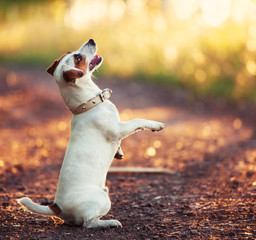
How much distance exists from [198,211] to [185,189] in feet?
2.77

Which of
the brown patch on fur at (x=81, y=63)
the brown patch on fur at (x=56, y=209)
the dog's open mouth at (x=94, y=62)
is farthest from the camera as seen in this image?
the dog's open mouth at (x=94, y=62)

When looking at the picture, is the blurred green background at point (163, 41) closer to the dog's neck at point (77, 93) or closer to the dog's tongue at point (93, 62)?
the dog's tongue at point (93, 62)

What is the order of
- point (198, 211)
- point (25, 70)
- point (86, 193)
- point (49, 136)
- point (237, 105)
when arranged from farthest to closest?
point (25, 70), point (237, 105), point (49, 136), point (198, 211), point (86, 193)

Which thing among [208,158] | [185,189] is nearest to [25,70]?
[208,158]

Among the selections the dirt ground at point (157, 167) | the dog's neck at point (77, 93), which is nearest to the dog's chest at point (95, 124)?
the dog's neck at point (77, 93)

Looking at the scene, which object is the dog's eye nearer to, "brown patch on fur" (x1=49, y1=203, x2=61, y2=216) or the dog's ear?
the dog's ear

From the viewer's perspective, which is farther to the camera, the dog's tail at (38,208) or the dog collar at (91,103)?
the dog collar at (91,103)

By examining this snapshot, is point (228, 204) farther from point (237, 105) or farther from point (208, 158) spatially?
point (237, 105)

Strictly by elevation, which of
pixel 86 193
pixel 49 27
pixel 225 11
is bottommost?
pixel 86 193

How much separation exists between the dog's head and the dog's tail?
94 cm

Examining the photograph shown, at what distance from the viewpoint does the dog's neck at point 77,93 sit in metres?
3.49

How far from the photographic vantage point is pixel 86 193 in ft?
11.0

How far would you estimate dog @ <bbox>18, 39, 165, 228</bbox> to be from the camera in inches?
132

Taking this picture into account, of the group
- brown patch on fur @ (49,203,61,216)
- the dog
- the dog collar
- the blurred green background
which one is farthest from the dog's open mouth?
the blurred green background
